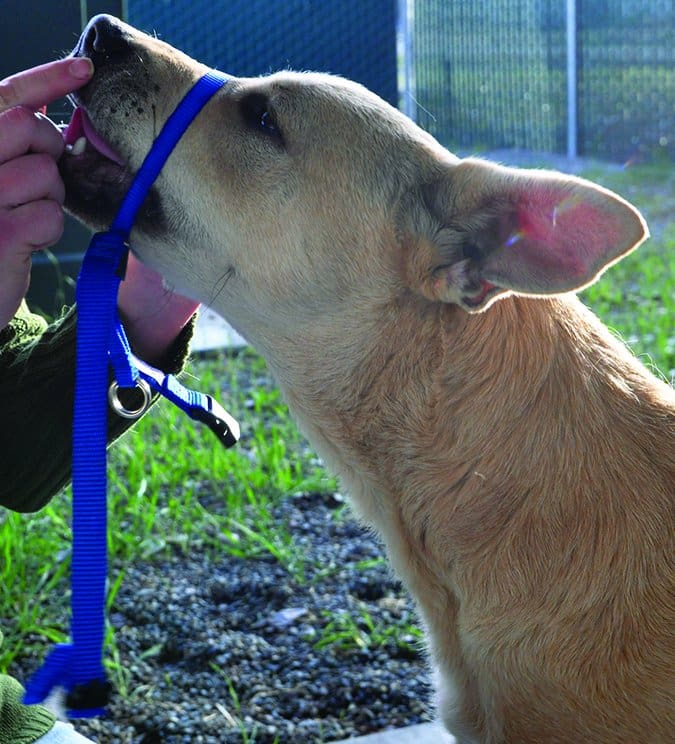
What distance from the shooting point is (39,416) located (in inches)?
117

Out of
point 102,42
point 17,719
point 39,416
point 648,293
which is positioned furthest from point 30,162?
point 648,293

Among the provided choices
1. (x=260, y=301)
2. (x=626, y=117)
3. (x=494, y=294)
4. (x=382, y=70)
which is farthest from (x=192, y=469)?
(x=626, y=117)

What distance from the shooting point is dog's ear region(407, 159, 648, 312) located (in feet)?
7.39

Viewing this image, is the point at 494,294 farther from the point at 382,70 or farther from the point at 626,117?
the point at 626,117

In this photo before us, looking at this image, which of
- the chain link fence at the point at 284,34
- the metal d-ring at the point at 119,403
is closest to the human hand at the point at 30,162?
the metal d-ring at the point at 119,403

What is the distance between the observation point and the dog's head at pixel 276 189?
8.58 feet

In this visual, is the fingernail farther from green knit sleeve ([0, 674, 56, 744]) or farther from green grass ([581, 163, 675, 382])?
green grass ([581, 163, 675, 382])

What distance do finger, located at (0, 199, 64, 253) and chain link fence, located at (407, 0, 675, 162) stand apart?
11028mm

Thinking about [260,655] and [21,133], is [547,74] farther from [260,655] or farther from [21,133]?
[21,133]

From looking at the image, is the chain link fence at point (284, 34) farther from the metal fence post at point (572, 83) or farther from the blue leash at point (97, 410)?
the metal fence post at point (572, 83)

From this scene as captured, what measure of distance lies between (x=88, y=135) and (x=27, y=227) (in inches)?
12.1

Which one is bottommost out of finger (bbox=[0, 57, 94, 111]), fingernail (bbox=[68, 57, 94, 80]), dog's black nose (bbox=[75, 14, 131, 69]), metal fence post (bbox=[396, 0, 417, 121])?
finger (bbox=[0, 57, 94, 111])

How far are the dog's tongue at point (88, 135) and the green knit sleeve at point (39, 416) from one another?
0.54 meters

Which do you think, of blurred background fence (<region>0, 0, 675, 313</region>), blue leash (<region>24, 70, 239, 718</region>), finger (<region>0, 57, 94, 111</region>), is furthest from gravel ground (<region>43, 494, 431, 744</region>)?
blurred background fence (<region>0, 0, 675, 313</region>)
